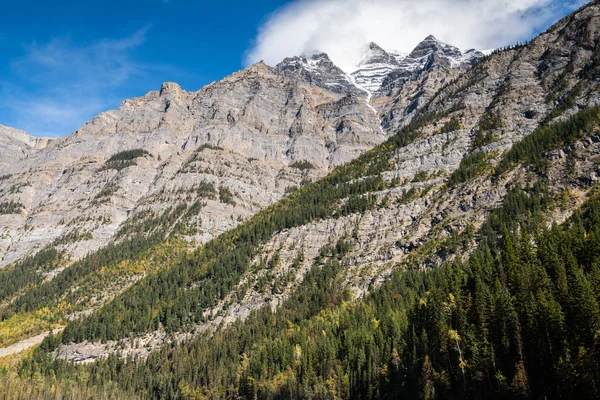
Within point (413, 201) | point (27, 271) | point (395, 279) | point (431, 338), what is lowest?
point (431, 338)

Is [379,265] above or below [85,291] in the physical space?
above

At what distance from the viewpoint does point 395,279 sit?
106750mm

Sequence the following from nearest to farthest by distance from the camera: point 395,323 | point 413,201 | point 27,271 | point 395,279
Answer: point 395,323 → point 395,279 → point 413,201 → point 27,271

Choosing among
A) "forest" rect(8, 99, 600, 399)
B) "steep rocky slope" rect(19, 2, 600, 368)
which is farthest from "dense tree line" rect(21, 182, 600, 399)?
"steep rocky slope" rect(19, 2, 600, 368)

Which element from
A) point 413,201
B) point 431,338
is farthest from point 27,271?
point 431,338

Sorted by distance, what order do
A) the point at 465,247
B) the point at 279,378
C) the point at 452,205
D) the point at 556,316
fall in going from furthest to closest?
the point at 452,205 → the point at 465,247 → the point at 279,378 → the point at 556,316

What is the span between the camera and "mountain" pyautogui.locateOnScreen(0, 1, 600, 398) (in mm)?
61188

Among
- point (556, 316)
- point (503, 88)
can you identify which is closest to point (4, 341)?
point (556, 316)

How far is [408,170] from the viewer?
161m

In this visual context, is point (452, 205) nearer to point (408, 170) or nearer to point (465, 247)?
point (465, 247)

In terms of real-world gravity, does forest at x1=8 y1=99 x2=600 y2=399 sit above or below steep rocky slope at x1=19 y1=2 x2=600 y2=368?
below

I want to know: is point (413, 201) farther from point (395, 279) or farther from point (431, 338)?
point (431, 338)

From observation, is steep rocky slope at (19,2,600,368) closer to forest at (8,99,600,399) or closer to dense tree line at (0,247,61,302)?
forest at (8,99,600,399)

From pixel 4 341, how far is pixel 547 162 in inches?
6240
